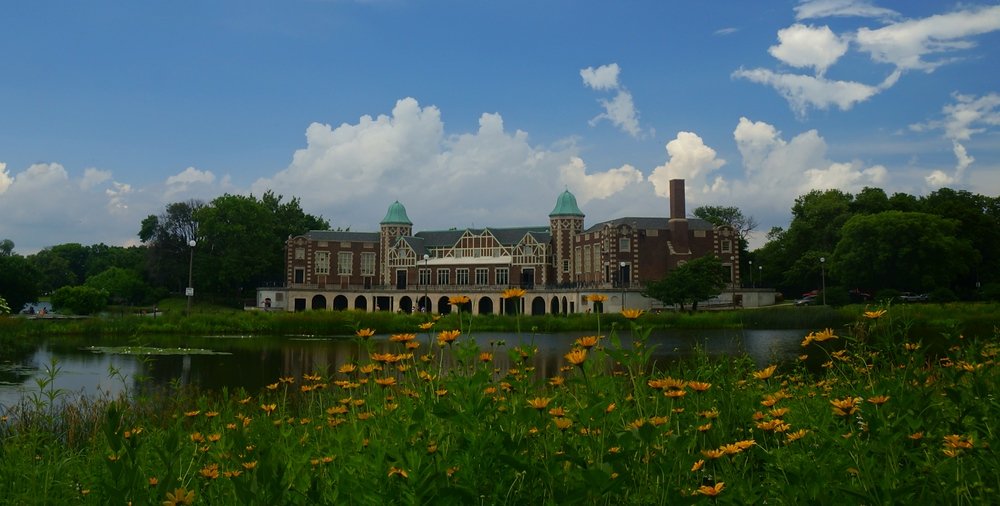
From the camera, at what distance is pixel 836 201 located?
220 ft

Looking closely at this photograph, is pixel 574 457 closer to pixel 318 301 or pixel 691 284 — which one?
pixel 691 284

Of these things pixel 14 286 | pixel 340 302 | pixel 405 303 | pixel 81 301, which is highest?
pixel 14 286

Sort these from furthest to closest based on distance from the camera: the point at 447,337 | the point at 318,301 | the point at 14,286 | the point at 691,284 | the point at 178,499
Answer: the point at 318,301 → the point at 691,284 → the point at 14,286 → the point at 447,337 → the point at 178,499

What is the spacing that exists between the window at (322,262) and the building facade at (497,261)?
3.6 inches

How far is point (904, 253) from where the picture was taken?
164 ft

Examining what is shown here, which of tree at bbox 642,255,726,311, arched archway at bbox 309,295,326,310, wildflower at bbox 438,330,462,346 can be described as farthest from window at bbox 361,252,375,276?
wildflower at bbox 438,330,462,346

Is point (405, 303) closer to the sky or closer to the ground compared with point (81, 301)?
closer to the ground

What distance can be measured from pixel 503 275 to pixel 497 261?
1378 mm

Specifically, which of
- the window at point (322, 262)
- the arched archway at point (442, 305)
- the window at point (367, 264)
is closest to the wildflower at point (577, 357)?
the arched archway at point (442, 305)

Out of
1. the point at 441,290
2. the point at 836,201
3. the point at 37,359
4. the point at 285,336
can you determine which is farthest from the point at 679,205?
the point at 37,359

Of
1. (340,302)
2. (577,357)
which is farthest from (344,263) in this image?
(577,357)

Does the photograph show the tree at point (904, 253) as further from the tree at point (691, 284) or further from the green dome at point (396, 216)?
the green dome at point (396, 216)

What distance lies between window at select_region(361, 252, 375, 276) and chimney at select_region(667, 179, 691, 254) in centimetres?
2742

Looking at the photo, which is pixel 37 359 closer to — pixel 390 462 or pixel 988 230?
pixel 390 462
